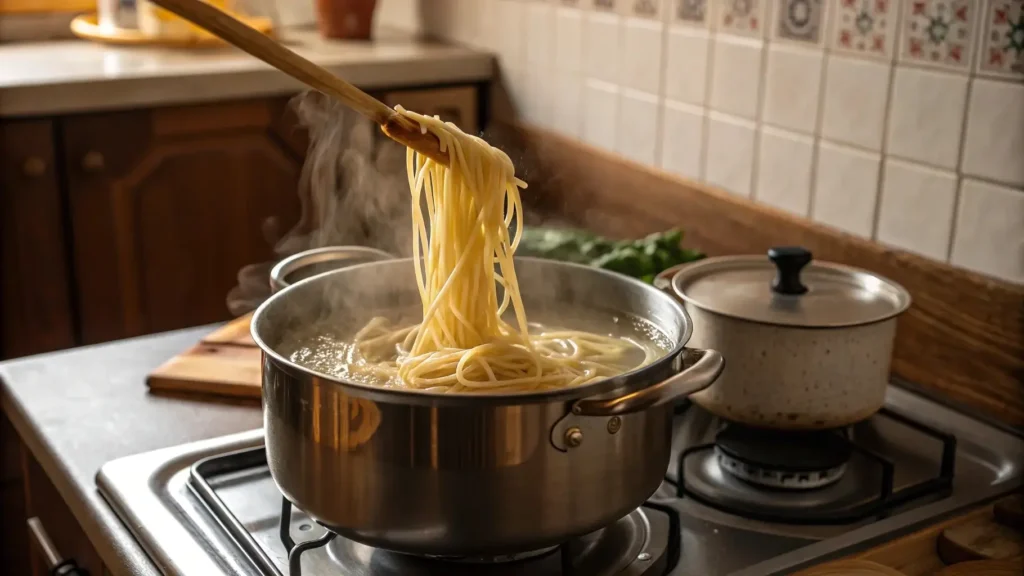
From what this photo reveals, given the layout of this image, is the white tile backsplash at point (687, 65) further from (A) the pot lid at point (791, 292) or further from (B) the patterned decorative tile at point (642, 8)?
(A) the pot lid at point (791, 292)

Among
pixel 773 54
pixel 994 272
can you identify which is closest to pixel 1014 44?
pixel 994 272

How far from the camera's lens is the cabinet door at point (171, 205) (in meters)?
2.03

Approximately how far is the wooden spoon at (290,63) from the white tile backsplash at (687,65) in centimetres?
83

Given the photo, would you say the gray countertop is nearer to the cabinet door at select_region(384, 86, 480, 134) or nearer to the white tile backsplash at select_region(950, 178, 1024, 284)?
the white tile backsplash at select_region(950, 178, 1024, 284)

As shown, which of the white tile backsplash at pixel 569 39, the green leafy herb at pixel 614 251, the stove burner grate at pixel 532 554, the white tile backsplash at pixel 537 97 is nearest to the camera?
the stove burner grate at pixel 532 554

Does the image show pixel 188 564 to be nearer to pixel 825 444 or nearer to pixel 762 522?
pixel 762 522

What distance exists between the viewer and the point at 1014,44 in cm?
118

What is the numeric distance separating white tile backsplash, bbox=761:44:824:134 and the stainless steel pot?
74 cm

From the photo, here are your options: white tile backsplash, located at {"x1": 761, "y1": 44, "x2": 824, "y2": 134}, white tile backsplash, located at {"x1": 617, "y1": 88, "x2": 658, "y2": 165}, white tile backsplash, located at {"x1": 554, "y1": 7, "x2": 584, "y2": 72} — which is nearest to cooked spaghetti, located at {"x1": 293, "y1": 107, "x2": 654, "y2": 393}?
white tile backsplash, located at {"x1": 761, "y1": 44, "x2": 824, "y2": 134}

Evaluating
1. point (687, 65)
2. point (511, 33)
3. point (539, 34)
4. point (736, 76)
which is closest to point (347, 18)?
point (511, 33)

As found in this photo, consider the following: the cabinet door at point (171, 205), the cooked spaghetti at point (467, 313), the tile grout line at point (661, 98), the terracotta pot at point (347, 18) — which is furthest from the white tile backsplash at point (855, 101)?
the terracotta pot at point (347, 18)

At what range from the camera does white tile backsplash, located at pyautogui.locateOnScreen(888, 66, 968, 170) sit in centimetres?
126

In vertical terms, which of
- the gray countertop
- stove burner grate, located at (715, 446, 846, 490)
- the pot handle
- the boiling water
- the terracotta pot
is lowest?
the gray countertop

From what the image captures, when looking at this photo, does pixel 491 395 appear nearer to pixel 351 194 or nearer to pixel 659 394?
pixel 659 394
